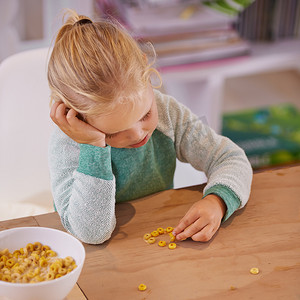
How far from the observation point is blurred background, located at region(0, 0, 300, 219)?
6.99ft

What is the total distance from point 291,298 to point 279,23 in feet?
6.43

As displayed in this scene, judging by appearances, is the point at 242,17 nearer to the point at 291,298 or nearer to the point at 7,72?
the point at 7,72

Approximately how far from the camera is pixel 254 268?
779 mm

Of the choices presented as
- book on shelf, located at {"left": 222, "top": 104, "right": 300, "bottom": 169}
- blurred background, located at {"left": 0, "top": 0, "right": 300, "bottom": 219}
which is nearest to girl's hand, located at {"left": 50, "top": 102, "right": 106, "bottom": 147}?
blurred background, located at {"left": 0, "top": 0, "right": 300, "bottom": 219}

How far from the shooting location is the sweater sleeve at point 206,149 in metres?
0.99

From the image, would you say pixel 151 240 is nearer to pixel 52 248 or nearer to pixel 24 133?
pixel 52 248

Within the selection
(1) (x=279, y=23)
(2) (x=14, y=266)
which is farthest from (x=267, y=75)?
(2) (x=14, y=266)

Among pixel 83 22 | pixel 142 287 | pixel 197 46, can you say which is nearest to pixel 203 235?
pixel 142 287

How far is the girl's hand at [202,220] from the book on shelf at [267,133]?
66.8 inches

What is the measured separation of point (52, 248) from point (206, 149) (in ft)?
1.49

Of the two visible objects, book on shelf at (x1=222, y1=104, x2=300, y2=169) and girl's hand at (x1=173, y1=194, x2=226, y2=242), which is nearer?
girl's hand at (x1=173, y1=194, x2=226, y2=242)

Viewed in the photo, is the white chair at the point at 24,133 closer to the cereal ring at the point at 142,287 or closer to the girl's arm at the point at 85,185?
the girl's arm at the point at 85,185

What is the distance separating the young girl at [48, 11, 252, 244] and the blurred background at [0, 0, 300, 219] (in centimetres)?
107

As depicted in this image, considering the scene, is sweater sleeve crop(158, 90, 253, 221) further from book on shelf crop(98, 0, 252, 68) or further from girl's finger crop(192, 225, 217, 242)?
book on shelf crop(98, 0, 252, 68)
